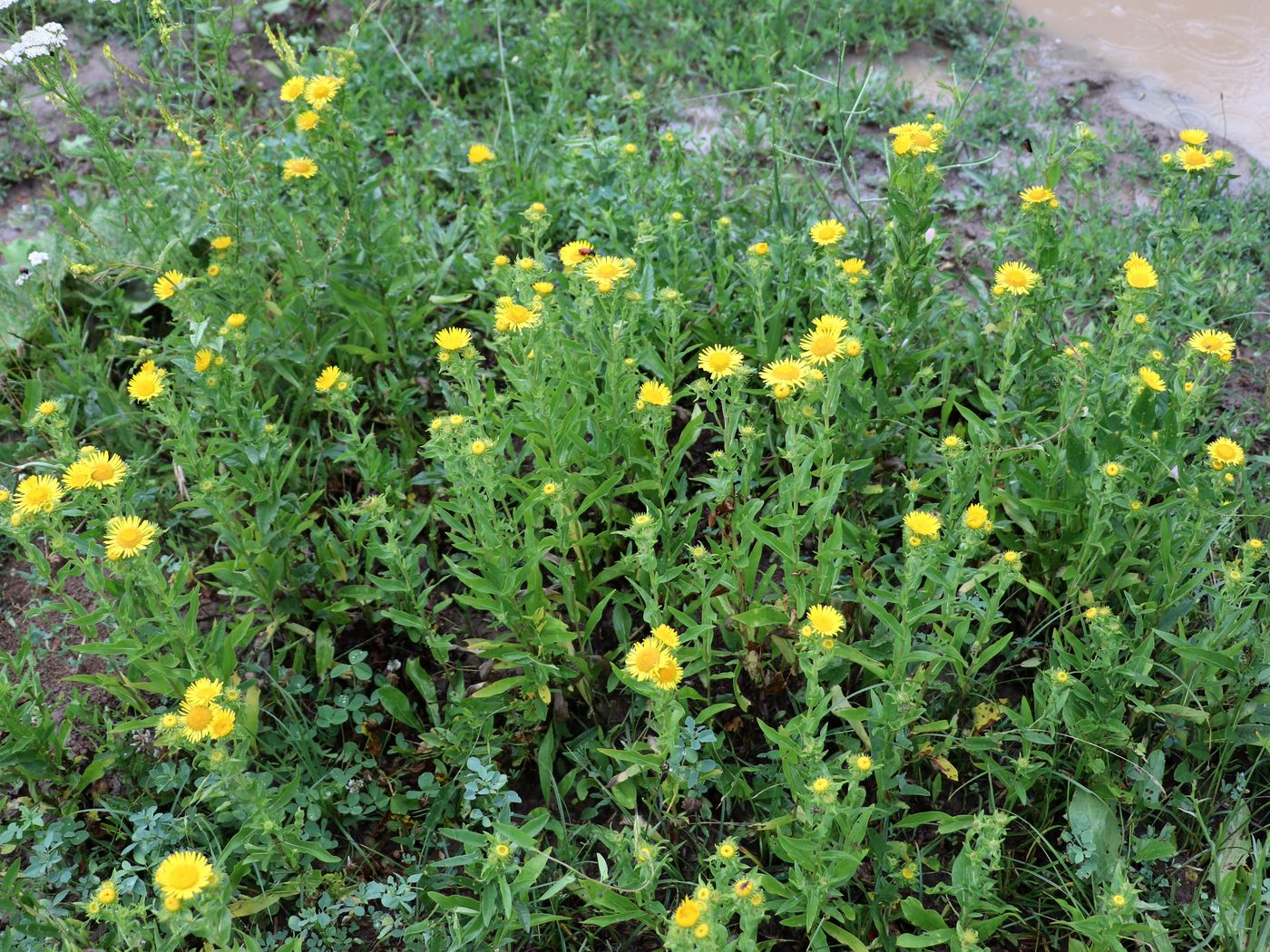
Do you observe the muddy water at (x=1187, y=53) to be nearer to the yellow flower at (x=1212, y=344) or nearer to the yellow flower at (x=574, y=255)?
the yellow flower at (x=1212, y=344)

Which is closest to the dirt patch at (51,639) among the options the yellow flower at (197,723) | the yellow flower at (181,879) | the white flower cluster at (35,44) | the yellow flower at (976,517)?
the yellow flower at (197,723)

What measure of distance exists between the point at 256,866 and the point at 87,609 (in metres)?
1.21

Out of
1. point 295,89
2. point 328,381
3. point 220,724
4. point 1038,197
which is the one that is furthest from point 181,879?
point 1038,197

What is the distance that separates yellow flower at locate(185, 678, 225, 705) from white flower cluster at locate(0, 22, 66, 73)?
213cm

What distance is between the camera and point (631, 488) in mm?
2846

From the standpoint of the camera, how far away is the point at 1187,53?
5.20 metres

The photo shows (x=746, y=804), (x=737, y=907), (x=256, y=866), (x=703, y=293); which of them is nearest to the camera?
(x=737, y=907)

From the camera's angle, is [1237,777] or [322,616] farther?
[322,616]

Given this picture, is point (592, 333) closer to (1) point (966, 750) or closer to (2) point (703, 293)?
(2) point (703, 293)

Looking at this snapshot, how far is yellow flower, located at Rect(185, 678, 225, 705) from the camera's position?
90.4 inches

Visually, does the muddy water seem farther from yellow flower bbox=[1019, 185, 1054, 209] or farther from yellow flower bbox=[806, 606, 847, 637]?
yellow flower bbox=[806, 606, 847, 637]

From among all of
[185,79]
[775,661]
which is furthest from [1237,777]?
[185,79]

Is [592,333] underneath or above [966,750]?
above

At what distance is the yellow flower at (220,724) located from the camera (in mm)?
2152
